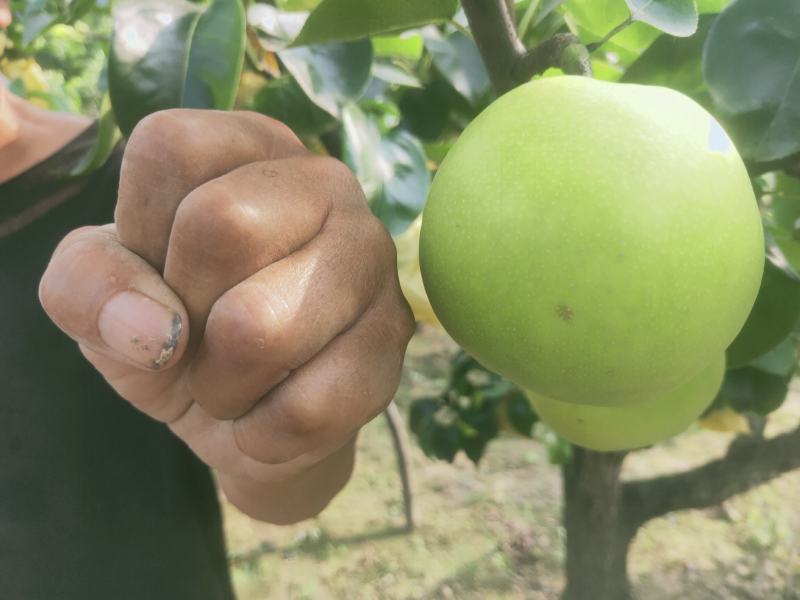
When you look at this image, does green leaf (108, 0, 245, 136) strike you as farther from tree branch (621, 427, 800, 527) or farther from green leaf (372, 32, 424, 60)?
tree branch (621, 427, 800, 527)

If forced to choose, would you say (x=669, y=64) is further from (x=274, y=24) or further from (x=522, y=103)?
(x=274, y=24)

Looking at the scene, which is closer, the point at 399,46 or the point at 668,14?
the point at 668,14

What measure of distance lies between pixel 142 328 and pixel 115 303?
0.03 m

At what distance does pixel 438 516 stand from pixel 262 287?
2.23m

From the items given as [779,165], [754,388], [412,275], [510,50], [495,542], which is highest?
[510,50]

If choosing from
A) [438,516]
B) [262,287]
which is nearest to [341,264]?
[262,287]

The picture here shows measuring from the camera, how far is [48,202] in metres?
0.92

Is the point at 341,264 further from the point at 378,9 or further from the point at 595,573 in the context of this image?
the point at 595,573

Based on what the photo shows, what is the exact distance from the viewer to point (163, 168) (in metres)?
0.42

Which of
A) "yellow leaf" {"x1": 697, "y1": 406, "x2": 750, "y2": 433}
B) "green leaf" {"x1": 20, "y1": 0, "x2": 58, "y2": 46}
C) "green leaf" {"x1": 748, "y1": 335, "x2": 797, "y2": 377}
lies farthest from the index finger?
"yellow leaf" {"x1": 697, "y1": 406, "x2": 750, "y2": 433}

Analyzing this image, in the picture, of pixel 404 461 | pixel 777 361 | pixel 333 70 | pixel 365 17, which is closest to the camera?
pixel 365 17

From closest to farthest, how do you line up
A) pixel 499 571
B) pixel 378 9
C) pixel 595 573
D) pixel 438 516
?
1. pixel 378 9
2. pixel 595 573
3. pixel 499 571
4. pixel 438 516

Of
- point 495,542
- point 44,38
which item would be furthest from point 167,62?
point 495,542

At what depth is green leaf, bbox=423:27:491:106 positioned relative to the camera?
2.39ft
